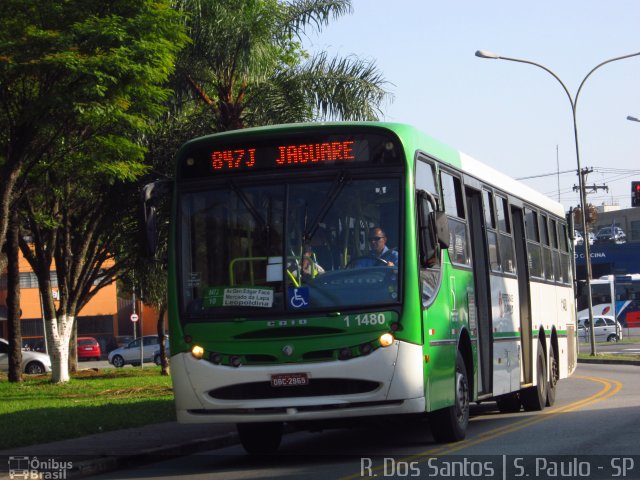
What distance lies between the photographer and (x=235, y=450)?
1424cm

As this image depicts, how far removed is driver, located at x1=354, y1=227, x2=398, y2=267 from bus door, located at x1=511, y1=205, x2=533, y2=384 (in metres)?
6.08

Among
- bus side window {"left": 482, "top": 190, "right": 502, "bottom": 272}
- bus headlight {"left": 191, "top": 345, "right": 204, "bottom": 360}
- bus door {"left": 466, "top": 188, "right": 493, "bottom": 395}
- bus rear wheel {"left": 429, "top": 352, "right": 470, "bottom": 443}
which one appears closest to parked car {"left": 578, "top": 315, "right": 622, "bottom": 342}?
bus side window {"left": 482, "top": 190, "right": 502, "bottom": 272}

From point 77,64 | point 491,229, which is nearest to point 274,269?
point 491,229

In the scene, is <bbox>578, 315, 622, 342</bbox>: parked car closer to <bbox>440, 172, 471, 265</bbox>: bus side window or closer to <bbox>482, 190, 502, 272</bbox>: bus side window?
<bbox>482, 190, 502, 272</bbox>: bus side window

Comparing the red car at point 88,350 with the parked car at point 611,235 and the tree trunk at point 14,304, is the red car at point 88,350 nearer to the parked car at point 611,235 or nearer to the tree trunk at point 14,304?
the tree trunk at point 14,304

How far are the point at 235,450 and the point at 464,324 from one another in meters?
3.15

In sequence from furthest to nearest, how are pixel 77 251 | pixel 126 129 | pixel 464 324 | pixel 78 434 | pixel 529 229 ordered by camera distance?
1. pixel 77 251
2. pixel 126 129
3. pixel 529 229
4. pixel 78 434
5. pixel 464 324

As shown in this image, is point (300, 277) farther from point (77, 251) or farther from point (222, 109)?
point (77, 251)

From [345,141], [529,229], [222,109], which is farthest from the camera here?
[222,109]

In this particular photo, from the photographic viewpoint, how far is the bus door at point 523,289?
1736 centimetres

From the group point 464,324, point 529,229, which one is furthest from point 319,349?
point 529,229

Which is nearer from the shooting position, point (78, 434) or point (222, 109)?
point (78, 434)

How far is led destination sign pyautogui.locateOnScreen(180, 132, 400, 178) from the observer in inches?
474

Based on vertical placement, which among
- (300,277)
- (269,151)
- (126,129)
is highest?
(126,129)
